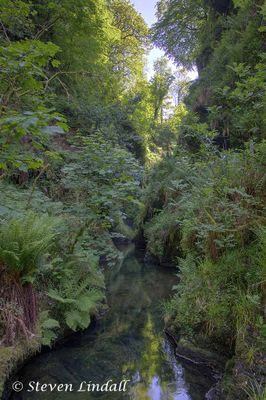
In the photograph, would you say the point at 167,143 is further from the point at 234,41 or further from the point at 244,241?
the point at 244,241

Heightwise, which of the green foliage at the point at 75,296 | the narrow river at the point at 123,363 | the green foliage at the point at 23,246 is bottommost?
the narrow river at the point at 123,363

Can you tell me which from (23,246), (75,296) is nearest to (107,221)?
(75,296)

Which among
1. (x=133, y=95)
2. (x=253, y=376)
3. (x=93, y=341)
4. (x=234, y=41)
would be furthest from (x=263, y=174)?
(x=133, y=95)

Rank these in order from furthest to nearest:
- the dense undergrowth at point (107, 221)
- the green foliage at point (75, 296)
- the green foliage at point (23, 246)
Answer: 1. the green foliage at point (75, 296)
2. the green foliage at point (23, 246)
3. the dense undergrowth at point (107, 221)

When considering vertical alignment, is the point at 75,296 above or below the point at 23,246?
below

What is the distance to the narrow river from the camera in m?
4.47

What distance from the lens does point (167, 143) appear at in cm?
2602

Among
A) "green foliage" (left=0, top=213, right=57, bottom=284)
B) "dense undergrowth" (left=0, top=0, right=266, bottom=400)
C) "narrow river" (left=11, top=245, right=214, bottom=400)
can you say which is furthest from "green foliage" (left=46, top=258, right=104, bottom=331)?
"green foliage" (left=0, top=213, right=57, bottom=284)

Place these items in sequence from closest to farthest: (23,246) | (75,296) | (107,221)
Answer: (23,246) → (75,296) → (107,221)

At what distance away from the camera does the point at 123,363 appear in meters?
5.28

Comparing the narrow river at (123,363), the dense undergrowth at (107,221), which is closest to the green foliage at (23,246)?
the dense undergrowth at (107,221)

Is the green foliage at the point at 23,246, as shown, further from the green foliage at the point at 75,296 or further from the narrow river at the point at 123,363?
the narrow river at the point at 123,363

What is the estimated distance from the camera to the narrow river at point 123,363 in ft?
14.7

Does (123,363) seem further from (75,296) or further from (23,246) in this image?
(23,246)
